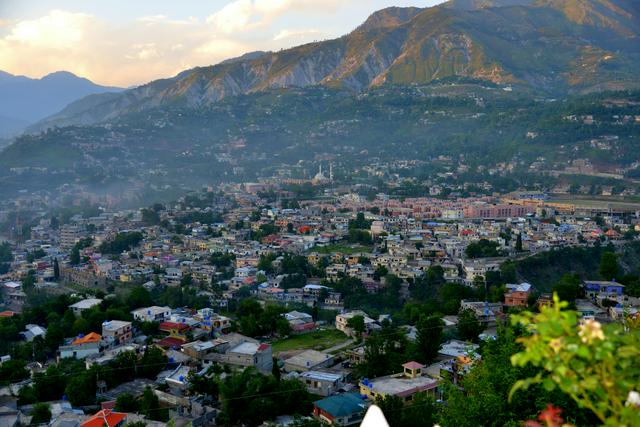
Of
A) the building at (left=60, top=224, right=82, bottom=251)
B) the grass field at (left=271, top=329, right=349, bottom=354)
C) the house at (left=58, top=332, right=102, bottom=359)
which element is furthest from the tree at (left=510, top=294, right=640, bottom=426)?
the building at (left=60, top=224, right=82, bottom=251)

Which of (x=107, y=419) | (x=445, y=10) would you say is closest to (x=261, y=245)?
(x=107, y=419)

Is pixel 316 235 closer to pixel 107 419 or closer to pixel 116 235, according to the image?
pixel 116 235

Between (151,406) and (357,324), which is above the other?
(151,406)

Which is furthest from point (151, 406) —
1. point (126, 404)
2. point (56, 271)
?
point (56, 271)

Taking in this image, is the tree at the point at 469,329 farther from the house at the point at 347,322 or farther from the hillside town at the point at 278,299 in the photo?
the house at the point at 347,322

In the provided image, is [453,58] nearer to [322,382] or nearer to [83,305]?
[83,305]

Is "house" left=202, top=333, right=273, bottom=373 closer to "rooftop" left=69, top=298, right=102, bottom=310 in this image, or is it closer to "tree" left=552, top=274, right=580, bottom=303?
"rooftop" left=69, top=298, right=102, bottom=310
